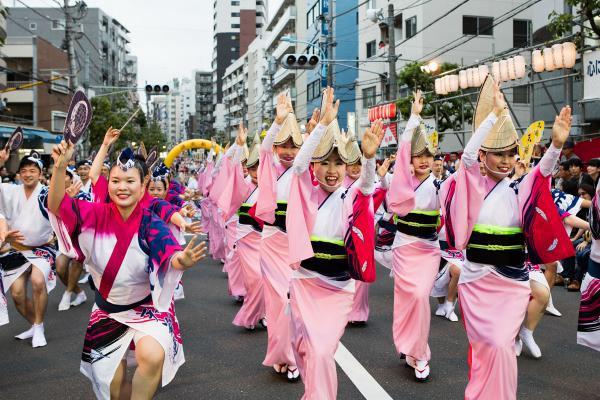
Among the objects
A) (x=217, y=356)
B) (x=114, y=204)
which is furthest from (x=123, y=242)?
(x=217, y=356)

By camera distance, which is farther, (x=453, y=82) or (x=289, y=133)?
(x=453, y=82)

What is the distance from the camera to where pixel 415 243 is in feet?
18.7

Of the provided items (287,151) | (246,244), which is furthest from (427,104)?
(287,151)

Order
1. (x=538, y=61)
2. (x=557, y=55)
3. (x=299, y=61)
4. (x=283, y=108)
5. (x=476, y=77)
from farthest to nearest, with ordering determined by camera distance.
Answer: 1. (x=299, y=61)
2. (x=476, y=77)
3. (x=538, y=61)
4. (x=557, y=55)
5. (x=283, y=108)

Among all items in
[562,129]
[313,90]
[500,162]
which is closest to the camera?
[562,129]

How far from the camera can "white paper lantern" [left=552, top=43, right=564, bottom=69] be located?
41.4 ft

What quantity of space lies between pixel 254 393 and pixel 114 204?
76.6 inches

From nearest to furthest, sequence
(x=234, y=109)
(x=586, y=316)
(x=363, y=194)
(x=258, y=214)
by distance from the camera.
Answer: (x=363, y=194) → (x=586, y=316) → (x=258, y=214) → (x=234, y=109)

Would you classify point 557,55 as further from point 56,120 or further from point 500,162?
point 56,120

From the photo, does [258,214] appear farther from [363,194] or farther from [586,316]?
[586,316]

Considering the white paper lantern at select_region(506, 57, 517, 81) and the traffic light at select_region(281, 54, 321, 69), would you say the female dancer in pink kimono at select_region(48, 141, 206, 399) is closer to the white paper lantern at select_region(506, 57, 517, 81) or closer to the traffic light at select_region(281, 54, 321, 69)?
the white paper lantern at select_region(506, 57, 517, 81)

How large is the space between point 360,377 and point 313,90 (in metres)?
41.8

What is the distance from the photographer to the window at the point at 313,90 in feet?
145

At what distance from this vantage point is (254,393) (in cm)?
474
